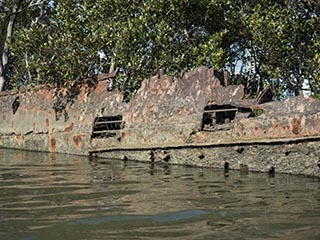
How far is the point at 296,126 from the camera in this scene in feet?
19.9

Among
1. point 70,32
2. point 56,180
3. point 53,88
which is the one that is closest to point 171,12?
point 70,32

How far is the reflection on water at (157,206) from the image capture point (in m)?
2.99

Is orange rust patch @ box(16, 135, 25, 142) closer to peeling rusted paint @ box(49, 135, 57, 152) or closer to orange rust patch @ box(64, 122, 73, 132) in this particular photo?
peeling rusted paint @ box(49, 135, 57, 152)

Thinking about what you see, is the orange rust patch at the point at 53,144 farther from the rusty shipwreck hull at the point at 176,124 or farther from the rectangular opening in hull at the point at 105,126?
the rectangular opening in hull at the point at 105,126

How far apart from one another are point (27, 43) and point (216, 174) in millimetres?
11681

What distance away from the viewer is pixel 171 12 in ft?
46.8

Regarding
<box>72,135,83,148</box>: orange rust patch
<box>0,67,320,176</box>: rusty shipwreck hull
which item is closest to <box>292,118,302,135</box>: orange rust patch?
<box>0,67,320,176</box>: rusty shipwreck hull

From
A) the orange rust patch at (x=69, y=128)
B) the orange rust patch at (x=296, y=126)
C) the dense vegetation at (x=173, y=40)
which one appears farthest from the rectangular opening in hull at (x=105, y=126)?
the orange rust patch at (x=296, y=126)

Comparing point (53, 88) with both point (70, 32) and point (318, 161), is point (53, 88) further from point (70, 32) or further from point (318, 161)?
point (318, 161)

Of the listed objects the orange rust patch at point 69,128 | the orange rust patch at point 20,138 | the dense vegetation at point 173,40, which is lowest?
the orange rust patch at point 20,138

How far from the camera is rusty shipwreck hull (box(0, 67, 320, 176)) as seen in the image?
617cm

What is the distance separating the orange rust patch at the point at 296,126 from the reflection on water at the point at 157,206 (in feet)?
2.11

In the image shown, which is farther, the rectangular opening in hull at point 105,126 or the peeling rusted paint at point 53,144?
the peeling rusted paint at point 53,144

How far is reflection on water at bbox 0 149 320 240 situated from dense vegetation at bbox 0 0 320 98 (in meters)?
6.42
